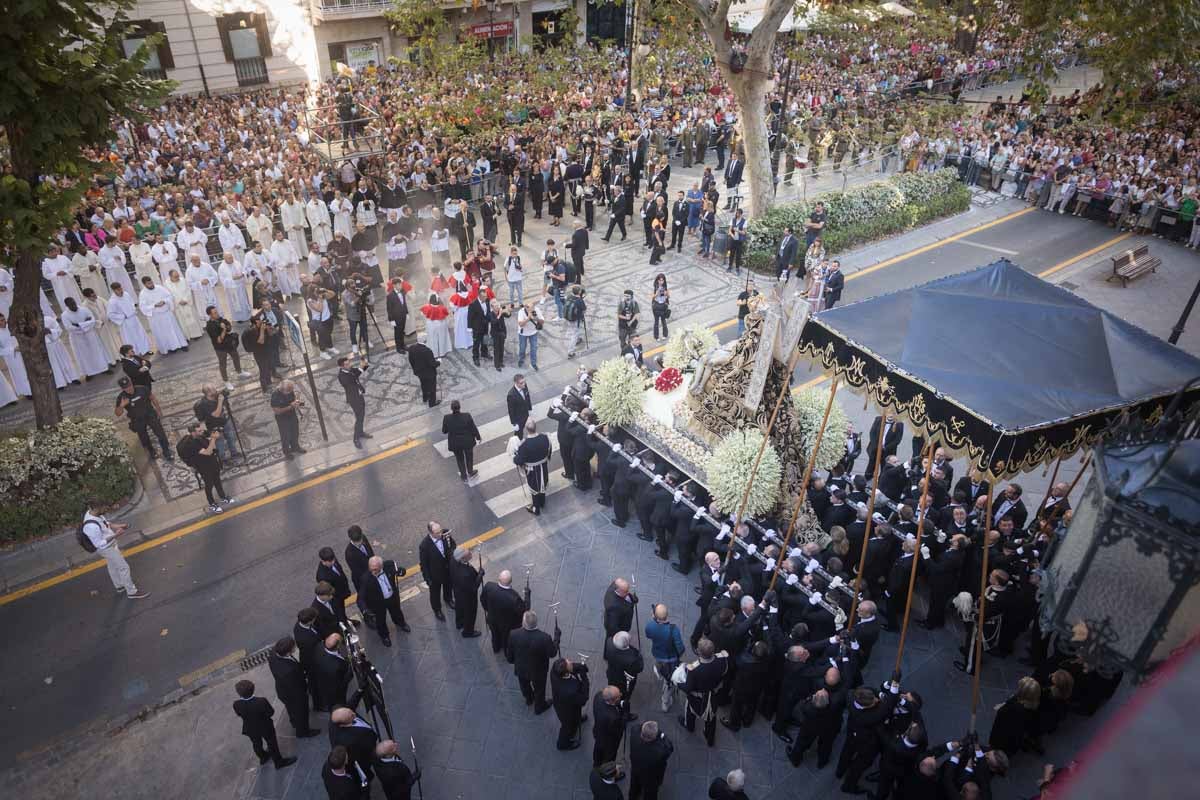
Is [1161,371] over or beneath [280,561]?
over

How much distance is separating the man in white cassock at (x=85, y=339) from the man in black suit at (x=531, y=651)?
11461mm

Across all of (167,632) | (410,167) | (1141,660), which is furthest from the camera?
(410,167)

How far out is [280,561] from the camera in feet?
39.1

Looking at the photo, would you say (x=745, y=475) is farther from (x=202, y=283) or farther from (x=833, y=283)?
(x=202, y=283)

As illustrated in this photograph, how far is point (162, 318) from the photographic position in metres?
16.6

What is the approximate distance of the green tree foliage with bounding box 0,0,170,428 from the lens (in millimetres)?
10062

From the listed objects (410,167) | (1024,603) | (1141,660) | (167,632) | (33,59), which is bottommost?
(167,632)

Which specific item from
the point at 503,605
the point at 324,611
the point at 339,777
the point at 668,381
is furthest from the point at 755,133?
the point at 339,777

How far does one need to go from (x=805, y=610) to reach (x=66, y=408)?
13.9m

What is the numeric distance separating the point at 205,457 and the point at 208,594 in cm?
218

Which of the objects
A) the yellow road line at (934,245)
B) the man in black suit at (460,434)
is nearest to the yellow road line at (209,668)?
the man in black suit at (460,434)

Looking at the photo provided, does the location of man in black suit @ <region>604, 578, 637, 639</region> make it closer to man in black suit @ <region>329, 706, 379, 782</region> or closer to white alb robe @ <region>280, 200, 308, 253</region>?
man in black suit @ <region>329, 706, 379, 782</region>

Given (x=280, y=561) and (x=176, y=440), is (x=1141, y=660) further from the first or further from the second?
(x=176, y=440)

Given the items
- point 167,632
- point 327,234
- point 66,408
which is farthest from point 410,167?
point 167,632
